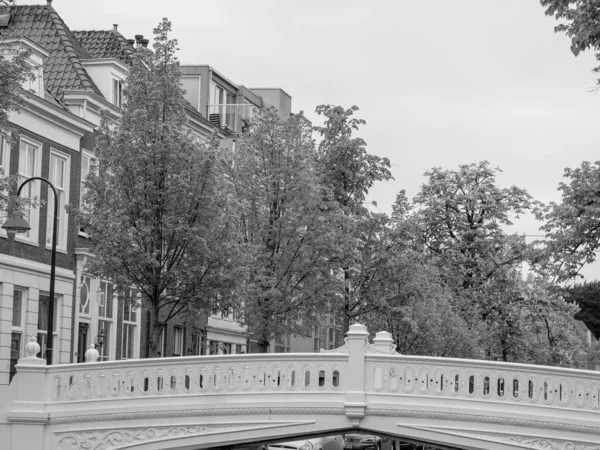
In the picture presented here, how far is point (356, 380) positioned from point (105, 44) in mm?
24432

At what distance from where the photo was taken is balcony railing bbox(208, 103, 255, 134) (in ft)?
175

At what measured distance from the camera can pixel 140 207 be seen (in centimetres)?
2997

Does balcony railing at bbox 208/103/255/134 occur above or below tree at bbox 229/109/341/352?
above

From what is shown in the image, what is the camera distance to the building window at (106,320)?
1535 inches

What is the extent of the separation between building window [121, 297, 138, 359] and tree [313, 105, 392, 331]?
735 centimetres

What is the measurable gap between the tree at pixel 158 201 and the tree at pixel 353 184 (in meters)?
8.45

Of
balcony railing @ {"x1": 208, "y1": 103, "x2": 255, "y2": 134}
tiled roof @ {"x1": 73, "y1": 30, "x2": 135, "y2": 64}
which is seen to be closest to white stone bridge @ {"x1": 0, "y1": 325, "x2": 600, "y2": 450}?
tiled roof @ {"x1": 73, "y1": 30, "x2": 135, "y2": 64}

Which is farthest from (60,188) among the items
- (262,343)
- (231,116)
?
(231,116)

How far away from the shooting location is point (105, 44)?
148ft

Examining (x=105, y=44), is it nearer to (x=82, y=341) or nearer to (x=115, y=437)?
(x=82, y=341)

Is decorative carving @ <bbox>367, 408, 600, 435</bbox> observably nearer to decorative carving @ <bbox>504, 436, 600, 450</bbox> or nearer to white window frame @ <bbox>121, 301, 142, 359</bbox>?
decorative carving @ <bbox>504, 436, 600, 450</bbox>

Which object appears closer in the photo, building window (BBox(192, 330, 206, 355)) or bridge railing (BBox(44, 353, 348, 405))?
bridge railing (BBox(44, 353, 348, 405))

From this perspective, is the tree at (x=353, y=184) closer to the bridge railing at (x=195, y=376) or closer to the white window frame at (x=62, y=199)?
the white window frame at (x=62, y=199)

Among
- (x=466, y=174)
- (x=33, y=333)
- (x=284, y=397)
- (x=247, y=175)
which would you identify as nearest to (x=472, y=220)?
(x=466, y=174)
